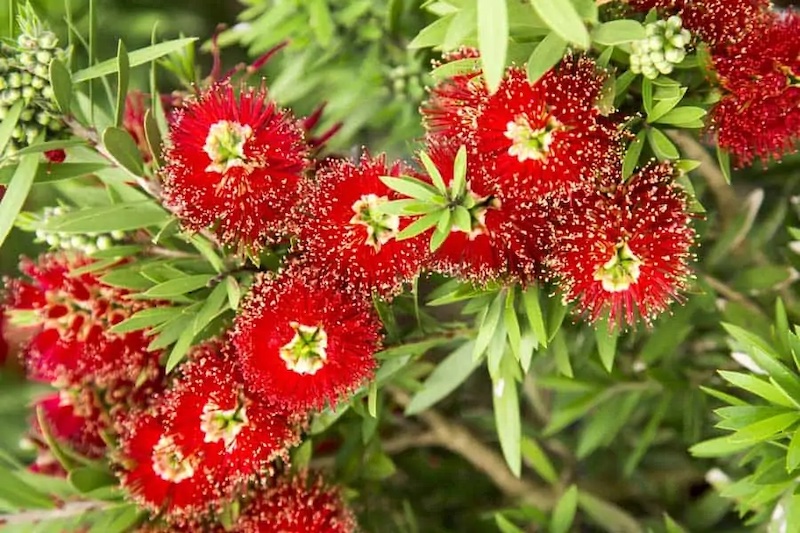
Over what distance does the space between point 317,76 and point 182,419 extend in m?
0.43

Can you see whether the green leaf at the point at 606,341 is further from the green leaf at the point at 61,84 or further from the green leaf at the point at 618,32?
the green leaf at the point at 61,84

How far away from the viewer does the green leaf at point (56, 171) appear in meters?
0.62

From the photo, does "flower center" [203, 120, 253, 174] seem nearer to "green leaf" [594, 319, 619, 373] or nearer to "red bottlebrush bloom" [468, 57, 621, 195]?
"red bottlebrush bloom" [468, 57, 621, 195]

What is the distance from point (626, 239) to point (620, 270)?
0.02 meters

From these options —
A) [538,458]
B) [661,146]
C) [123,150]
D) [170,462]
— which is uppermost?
[123,150]

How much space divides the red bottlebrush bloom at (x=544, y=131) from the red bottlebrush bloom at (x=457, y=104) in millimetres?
17

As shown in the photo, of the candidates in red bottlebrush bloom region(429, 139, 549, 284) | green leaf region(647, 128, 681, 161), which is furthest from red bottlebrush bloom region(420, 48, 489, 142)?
green leaf region(647, 128, 681, 161)

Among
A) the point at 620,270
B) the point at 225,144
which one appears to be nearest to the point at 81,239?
the point at 225,144

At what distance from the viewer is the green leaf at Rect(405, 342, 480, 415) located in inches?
30.6

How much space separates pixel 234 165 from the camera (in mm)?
604

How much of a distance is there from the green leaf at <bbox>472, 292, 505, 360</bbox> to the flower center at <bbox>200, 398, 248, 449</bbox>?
0.56 feet

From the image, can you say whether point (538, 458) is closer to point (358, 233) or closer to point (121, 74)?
point (358, 233)

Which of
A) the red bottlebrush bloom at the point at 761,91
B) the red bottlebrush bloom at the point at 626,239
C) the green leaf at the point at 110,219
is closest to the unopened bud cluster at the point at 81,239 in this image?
the green leaf at the point at 110,219

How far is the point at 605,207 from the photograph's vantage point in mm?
593
